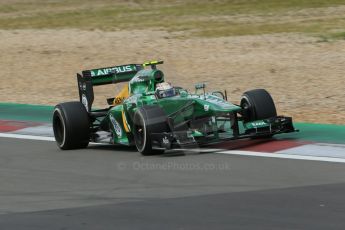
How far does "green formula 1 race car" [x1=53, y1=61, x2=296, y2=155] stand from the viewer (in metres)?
12.0

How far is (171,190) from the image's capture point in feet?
33.1

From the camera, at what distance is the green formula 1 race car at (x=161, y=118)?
12.0m

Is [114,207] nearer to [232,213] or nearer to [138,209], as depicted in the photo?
[138,209]

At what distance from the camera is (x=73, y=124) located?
12984mm

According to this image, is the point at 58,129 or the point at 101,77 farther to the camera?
the point at 101,77

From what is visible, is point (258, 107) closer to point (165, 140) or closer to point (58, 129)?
point (165, 140)

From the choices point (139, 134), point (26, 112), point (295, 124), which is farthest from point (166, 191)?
point (26, 112)

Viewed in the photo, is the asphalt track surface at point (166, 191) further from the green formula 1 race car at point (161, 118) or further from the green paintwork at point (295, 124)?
the green paintwork at point (295, 124)

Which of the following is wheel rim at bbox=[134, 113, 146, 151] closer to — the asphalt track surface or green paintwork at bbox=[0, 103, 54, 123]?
the asphalt track surface

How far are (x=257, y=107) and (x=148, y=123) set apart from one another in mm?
1612

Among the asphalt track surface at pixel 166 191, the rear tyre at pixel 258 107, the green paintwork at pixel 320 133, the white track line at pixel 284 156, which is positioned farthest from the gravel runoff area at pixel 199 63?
the asphalt track surface at pixel 166 191

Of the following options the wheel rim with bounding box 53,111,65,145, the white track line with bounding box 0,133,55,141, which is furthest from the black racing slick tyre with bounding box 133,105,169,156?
the white track line with bounding box 0,133,55,141

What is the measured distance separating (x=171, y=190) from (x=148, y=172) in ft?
3.71

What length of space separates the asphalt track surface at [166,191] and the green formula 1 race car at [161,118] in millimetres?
226
